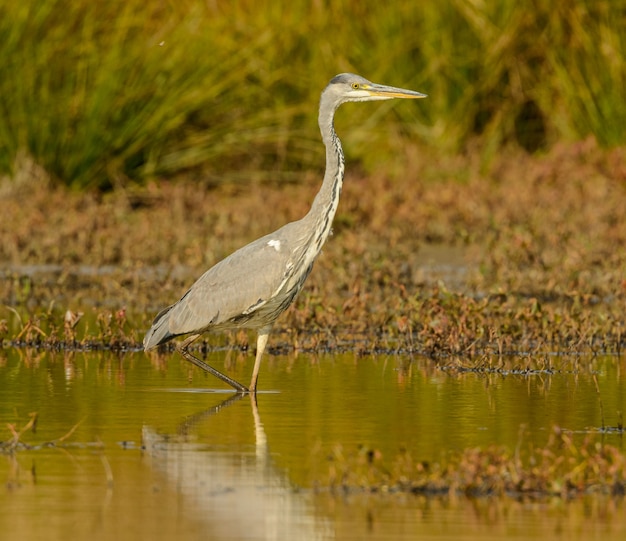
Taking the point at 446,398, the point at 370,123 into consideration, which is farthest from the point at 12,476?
the point at 370,123

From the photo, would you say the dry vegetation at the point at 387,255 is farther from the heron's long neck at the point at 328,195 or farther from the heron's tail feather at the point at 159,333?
the heron's long neck at the point at 328,195

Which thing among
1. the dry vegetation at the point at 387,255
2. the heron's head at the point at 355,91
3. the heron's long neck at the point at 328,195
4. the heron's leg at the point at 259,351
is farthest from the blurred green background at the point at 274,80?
the heron's leg at the point at 259,351

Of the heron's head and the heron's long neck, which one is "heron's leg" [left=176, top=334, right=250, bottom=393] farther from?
the heron's head

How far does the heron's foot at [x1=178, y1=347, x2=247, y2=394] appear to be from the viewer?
8.39m

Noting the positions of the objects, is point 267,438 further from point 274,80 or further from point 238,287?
point 274,80

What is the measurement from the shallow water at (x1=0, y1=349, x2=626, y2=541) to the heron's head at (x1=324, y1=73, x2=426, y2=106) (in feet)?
4.99

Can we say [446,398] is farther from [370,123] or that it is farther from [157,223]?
[370,123]

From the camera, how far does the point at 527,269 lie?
42.1ft

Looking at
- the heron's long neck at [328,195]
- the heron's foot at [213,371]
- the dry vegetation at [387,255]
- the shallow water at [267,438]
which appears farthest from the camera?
the dry vegetation at [387,255]

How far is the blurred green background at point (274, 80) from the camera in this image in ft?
53.0

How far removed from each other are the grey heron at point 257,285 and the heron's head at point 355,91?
69 centimetres

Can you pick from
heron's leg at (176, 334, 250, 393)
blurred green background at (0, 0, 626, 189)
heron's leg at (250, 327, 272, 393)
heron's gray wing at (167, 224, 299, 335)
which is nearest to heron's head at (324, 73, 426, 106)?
heron's gray wing at (167, 224, 299, 335)

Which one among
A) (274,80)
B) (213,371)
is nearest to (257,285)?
(213,371)

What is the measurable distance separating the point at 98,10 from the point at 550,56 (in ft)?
16.4
